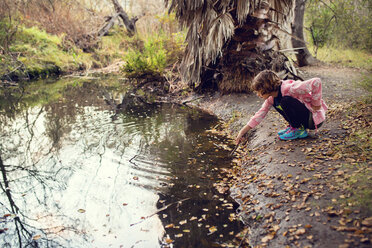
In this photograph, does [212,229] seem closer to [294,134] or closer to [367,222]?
[367,222]

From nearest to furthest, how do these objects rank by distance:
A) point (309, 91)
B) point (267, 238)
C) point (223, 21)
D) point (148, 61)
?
point (267, 238), point (309, 91), point (223, 21), point (148, 61)

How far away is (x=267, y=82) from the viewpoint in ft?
12.4

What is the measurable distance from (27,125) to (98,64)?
12.2 metres

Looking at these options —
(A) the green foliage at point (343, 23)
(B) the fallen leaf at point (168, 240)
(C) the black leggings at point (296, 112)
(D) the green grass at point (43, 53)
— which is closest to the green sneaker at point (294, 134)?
(C) the black leggings at point (296, 112)

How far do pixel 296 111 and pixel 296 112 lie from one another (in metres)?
0.01

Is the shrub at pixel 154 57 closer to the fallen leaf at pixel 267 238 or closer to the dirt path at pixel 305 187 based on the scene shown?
the dirt path at pixel 305 187

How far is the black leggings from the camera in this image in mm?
3775

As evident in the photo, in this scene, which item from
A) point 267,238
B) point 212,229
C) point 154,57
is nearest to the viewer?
point 267,238

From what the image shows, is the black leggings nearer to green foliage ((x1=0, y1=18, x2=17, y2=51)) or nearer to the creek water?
the creek water

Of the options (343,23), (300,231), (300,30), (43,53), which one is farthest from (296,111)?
(43,53)

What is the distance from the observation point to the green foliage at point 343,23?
11.3 metres

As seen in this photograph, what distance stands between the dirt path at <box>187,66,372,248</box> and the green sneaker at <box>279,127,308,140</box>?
8 cm

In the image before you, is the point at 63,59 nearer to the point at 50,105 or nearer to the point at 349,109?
the point at 50,105

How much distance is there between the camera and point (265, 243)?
2.66 metres
